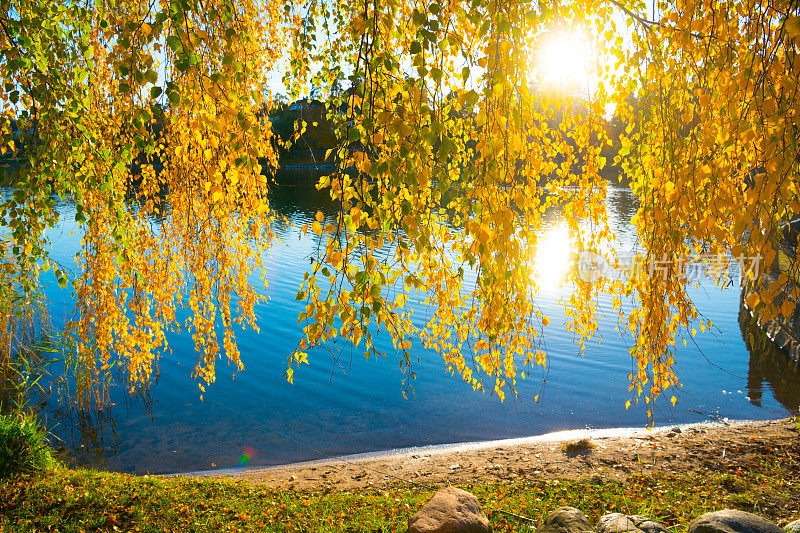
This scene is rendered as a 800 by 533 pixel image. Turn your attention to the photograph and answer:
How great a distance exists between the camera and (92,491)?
3.57 metres

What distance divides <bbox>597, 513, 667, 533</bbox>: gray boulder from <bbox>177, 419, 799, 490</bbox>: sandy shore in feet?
5.54

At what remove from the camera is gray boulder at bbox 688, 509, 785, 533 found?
A: 2.83 m

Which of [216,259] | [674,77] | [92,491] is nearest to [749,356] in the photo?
[674,77]

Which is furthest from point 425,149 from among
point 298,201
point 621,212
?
point 298,201

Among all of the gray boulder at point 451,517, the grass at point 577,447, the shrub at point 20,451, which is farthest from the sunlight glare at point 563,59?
the shrub at point 20,451

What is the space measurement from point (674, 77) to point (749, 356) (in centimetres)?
835

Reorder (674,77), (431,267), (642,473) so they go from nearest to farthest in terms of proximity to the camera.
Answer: (674,77)
(431,267)
(642,473)

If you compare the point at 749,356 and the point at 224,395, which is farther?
the point at 749,356

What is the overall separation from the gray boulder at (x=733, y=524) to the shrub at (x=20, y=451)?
15.7 feet

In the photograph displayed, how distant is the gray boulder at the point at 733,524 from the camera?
283cm

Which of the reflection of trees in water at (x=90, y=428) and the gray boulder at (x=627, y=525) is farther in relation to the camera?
the reflection of trees in water at (x=90, y=428)

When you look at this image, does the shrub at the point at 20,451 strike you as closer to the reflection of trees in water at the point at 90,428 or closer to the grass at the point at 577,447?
the reflection of trees in water at the point at 90,428

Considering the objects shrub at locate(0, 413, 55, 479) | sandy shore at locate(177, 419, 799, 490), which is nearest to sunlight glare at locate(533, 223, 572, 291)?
sandy shore at locate(177, 419, 799, 490)

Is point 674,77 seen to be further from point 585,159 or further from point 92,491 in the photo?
point 92,491
